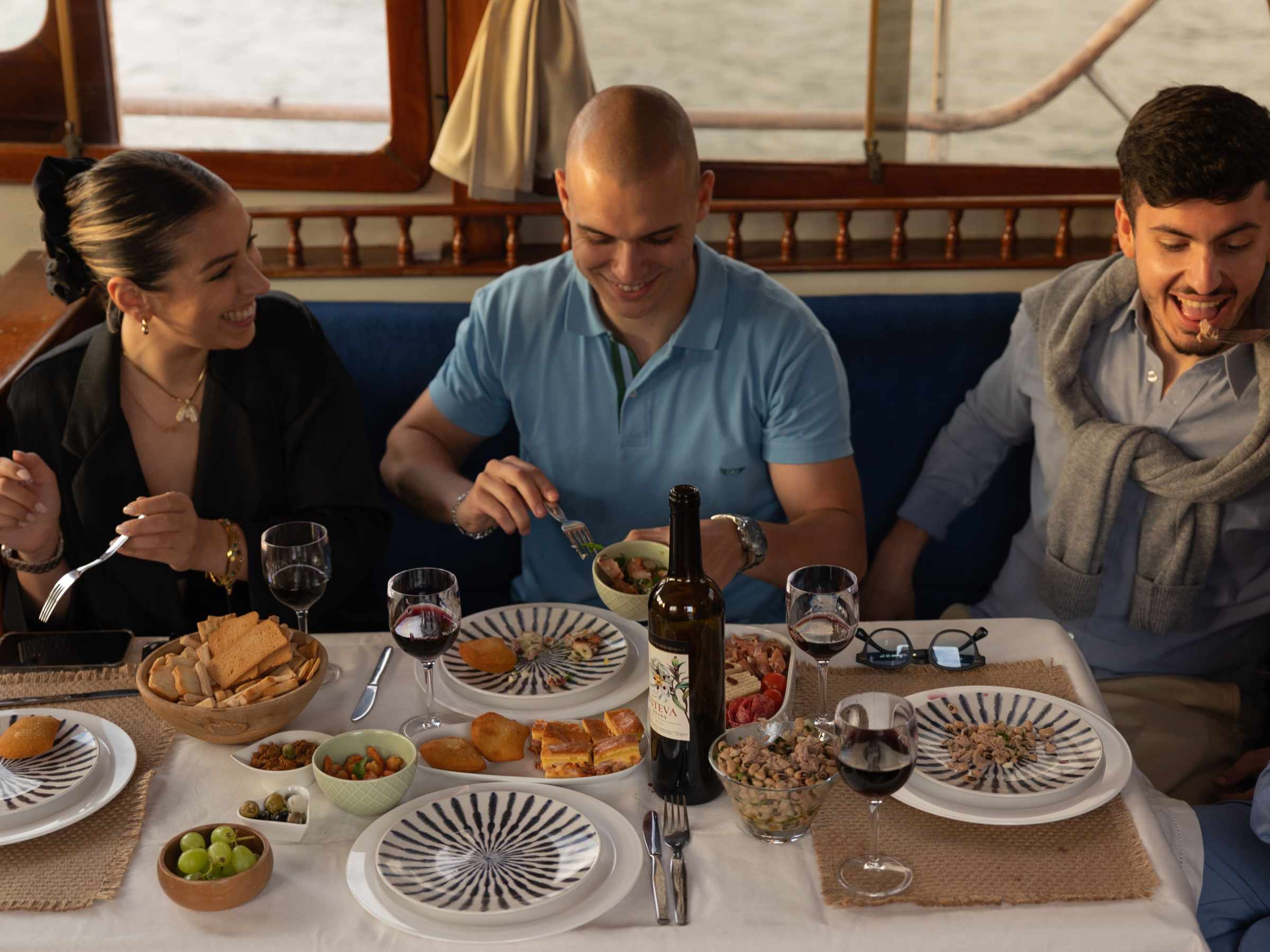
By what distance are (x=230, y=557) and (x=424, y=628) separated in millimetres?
571

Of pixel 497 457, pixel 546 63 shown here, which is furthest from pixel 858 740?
pixel 546 63

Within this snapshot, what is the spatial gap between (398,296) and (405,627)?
1.65 meters

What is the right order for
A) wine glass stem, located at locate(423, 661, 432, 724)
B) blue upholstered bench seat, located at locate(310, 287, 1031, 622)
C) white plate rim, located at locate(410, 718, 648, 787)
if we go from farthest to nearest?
1. blue upholstered bench seat, located at locate(310, 287, 1031, 622)
2. wine glass stem, located at locate(423, 661, 432, 724)
3. white plate rim, located at locate(410, 718, 648, 787)

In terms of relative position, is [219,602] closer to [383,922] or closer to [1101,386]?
[383,922]

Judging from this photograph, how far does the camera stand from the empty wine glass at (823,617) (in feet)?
4.46

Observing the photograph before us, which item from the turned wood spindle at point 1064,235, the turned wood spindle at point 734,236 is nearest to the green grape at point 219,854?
the turned wood spindle at point 734,236

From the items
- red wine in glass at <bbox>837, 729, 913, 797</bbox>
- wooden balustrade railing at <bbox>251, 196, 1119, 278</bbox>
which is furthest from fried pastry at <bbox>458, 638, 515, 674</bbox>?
wooden balustrade railing at <bbox>251, 196, 1119, 278</bbox>

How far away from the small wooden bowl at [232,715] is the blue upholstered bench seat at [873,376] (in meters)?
1.12

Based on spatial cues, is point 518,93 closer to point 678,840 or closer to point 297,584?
point 297,584

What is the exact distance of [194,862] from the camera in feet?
3.74

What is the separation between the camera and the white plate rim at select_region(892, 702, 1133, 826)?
124 cm

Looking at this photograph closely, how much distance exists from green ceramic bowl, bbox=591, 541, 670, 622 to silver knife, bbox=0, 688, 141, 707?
59cm

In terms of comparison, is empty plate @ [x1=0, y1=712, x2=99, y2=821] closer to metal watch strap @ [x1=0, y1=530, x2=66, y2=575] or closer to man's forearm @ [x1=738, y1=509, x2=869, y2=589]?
metal watch strap @ [x1=0, y1=530, x2=66, y2=575]

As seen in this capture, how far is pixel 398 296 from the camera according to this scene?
2889 mm
